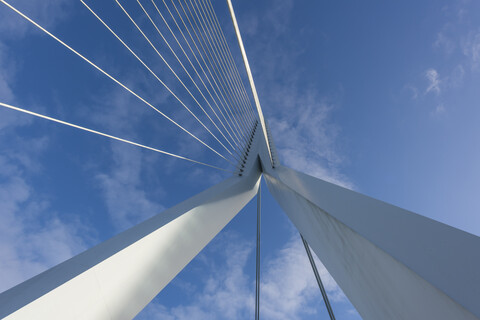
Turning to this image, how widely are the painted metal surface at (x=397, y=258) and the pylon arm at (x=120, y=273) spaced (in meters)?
0.85

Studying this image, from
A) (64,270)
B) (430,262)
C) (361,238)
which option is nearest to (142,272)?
(64,270)

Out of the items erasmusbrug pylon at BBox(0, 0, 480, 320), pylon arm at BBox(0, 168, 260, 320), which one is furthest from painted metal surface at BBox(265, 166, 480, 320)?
pylon arm at BBox(0, 168, 260, 320)

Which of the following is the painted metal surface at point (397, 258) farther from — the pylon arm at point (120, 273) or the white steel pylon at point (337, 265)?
the pylon arm at point (120, 273)

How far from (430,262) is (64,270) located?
123 centimetres

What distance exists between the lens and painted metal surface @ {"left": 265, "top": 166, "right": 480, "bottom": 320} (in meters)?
0.77

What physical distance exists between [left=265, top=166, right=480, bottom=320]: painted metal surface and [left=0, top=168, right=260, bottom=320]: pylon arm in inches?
33.6

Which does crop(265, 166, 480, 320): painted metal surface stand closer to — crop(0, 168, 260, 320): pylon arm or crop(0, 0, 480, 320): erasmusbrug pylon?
crop(0, 0, 480, 320): erasmusbrug pylon

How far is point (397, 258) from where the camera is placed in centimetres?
97

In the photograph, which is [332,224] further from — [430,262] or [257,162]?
[257,162]

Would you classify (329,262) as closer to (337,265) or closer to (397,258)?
(337,265)

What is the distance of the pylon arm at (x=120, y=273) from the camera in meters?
0.87

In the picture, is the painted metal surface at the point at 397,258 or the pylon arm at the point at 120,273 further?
the pylon arm at the point at 120,273

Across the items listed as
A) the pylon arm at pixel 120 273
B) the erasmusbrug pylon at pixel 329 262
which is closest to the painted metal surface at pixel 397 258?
the erasmusbrug pylon at pixel 329 262

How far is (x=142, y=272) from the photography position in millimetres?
1296
